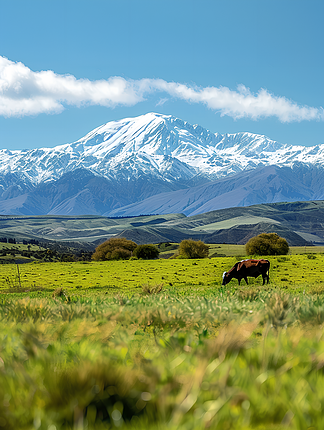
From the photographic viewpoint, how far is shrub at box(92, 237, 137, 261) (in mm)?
78250

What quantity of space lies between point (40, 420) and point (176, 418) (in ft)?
2.53

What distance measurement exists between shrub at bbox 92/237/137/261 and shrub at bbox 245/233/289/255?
26457 mm

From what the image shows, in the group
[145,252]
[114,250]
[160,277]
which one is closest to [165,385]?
[160,277]

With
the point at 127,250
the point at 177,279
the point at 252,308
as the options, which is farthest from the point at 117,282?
the point at 127,250

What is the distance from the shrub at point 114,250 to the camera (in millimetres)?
78250

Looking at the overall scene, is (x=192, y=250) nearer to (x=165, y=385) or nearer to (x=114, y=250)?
(x=114, y=250)

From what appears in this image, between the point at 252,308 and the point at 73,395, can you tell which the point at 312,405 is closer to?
the point at 73,395

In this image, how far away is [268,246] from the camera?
Result: 69.1 m

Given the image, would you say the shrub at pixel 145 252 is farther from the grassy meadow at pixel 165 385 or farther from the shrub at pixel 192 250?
the grassy meadow at pixel 165 385

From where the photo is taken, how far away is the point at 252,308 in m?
6.94

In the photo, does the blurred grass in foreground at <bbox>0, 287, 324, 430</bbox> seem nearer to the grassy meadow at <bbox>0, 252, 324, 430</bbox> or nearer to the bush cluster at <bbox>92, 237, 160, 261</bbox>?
the grassy meadow at <bbox>0, 252, 324, 430</bbox>

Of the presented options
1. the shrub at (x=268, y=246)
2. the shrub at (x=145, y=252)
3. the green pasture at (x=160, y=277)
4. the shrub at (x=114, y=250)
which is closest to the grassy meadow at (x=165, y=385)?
the green pasture at (x=160, y=277)

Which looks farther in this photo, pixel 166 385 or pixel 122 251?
pixel 122 251

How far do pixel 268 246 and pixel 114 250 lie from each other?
1281 inches
